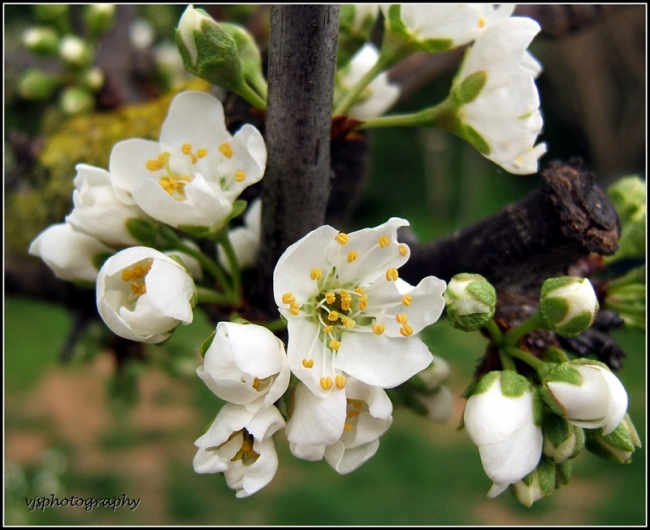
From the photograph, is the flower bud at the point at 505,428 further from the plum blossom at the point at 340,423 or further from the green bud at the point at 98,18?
the green bud at the point at 98,18

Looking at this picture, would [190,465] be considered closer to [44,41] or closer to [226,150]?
[44,41]

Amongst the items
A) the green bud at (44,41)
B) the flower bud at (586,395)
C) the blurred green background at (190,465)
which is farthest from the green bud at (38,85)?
the flower bud at (586,395)

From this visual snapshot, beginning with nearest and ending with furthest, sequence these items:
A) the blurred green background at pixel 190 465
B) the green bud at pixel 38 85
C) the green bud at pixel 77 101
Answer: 1. the green bud at pixel 77 101
2. the green bud at pixel 38 85
3. the blurred green background at pixel 190 465

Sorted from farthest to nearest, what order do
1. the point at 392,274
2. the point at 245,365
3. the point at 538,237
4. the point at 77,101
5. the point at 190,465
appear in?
the point at 190,465 < the point at 77,101 < the point at 538,237 < the point at 392,274 < the point at 245,365

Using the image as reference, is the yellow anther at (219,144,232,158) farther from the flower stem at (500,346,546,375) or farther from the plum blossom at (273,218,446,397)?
the flower stem at (500,346,546,375)

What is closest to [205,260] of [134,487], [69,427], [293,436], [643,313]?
[293,436]

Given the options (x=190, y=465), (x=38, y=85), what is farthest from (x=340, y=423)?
(x=190, y=465)

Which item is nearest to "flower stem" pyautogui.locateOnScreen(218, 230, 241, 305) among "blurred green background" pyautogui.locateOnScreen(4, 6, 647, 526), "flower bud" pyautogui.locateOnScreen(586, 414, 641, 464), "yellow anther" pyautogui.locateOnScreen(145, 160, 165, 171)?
"yellow anther" pyautogui.locateOnScreen(145, 160, 165, 171)
